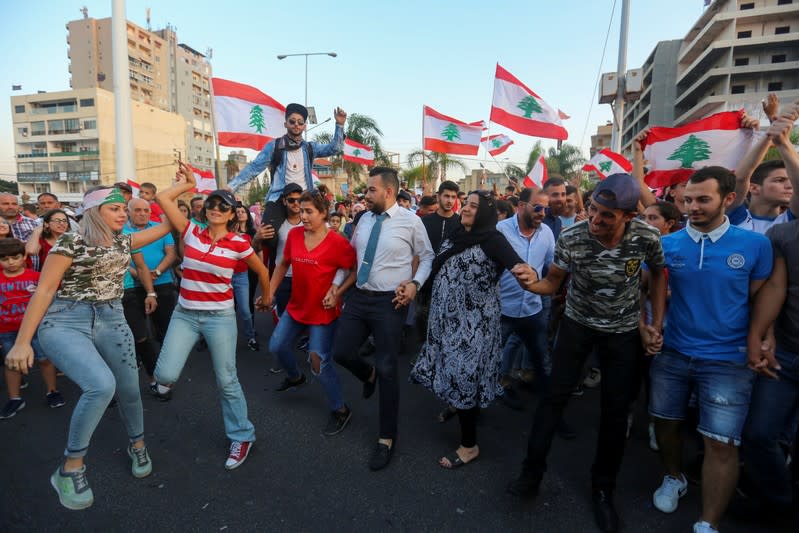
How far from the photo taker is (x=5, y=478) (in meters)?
3.13

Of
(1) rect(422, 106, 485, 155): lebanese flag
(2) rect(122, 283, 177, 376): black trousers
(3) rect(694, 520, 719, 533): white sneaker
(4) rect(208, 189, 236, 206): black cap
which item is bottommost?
(3) rect(694, 520, 719, 533): white sneaker

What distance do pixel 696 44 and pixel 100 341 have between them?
66132 mm

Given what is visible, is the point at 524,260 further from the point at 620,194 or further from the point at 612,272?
the point at 620,194

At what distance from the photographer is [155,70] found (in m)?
91.1

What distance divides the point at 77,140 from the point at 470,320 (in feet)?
301

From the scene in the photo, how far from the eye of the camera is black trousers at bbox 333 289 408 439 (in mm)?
3443

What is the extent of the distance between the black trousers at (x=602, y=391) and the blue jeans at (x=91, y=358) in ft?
9.26

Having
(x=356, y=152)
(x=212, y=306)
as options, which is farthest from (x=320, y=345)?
(x=356, y=152)

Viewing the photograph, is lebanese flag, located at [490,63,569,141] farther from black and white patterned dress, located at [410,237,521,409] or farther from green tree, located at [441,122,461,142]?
black and white patterned dress, located at [410,237,521,409]

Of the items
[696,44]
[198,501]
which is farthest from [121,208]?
[696,44]

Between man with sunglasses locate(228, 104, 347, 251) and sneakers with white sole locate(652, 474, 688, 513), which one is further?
man with sunglasses locate(228, 104, 347, 251)

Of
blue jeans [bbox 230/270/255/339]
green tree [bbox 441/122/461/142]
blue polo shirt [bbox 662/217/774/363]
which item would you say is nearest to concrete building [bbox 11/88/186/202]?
green tree [bbox 441/122/461/142]

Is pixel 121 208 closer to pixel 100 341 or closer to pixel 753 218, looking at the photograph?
pixel 100 341

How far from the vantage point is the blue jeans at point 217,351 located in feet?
10.9
